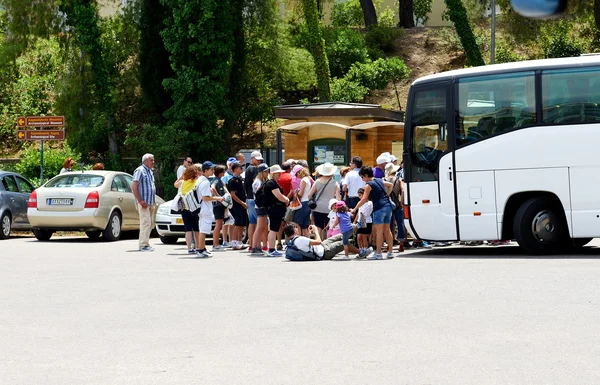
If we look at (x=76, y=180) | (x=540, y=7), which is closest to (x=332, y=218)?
(x=76, y=180)

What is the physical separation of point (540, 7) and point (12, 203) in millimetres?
20441

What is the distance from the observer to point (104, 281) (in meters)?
14.4

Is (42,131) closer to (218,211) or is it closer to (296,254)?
(218,211)

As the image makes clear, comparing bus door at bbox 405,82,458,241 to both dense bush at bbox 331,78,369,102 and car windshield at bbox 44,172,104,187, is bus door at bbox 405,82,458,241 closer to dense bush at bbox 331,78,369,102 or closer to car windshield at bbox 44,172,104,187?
car windshield at bbox 44,172,104,187

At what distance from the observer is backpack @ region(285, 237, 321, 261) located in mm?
17922

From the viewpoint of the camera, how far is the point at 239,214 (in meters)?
21.1

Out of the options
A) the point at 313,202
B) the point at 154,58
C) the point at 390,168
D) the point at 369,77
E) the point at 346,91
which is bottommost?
the point at 313,202

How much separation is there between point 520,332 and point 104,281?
689 centimetres

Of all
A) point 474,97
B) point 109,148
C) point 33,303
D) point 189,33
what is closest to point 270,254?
point 474,97

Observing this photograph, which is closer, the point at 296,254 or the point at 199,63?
the point at 296,254

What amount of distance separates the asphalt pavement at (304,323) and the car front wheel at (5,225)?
342 inches

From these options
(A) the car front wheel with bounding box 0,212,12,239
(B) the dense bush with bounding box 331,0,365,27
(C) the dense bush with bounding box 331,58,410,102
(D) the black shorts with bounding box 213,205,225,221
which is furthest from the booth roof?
(B) the dense bush with bounding box 331,0,365,27

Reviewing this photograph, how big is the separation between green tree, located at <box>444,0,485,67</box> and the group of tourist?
84.5 feet

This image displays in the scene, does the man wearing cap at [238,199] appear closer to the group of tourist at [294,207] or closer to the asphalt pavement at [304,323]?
the group of tourist at [294,207]
